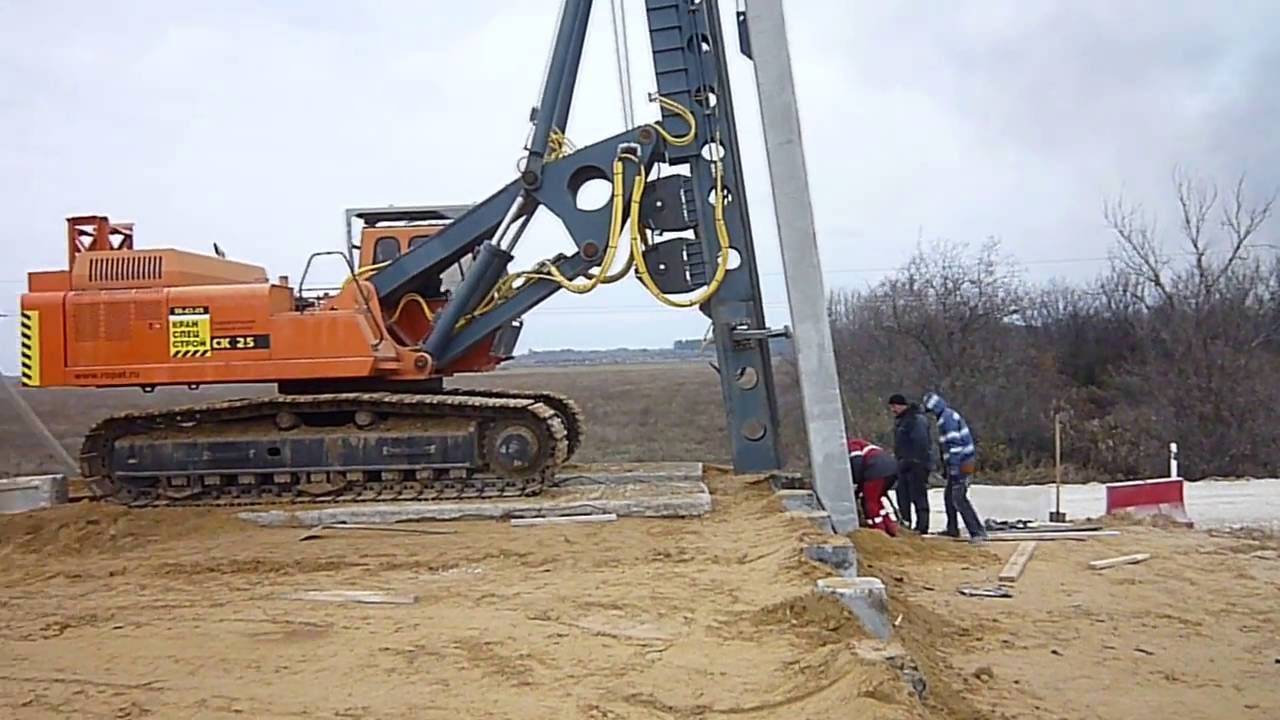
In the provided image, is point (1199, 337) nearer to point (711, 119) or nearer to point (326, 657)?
point (711, 119)

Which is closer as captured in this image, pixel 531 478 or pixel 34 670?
pixel 34 670

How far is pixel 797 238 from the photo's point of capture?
31.6ft

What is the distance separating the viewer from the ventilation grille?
11578 millimetres

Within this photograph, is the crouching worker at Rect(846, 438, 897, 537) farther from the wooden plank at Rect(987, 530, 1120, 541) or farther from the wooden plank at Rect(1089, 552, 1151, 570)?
the wooden plank at Rect(1089, 552, 1151, 570)

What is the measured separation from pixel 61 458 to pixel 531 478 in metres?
6.26

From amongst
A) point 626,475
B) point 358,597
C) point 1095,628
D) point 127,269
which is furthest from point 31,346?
point 1095,628

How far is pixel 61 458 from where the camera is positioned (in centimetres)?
1409

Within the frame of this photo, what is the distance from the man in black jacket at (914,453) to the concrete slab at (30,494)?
26.6 feet

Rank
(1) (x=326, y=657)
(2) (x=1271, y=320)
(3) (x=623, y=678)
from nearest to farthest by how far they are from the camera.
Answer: (3) (x=623, y=678), (1) (x=326, y=657), (2) (x=1271, y=320)

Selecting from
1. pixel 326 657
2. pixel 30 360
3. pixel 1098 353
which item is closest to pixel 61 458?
pixel 30 360

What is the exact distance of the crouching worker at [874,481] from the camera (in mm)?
11523

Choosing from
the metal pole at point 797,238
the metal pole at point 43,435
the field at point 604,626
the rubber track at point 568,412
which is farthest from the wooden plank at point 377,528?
the metal pole at point 43,435

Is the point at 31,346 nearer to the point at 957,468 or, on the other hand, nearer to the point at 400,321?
the point at 400,321

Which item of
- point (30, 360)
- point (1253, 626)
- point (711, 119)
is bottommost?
point (1253, 626)
